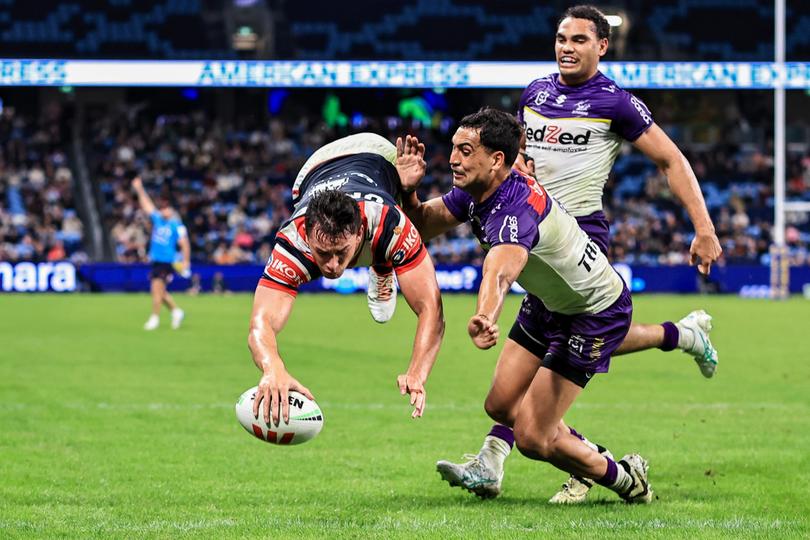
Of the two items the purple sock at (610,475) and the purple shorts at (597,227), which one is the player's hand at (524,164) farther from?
the purple sock at (610,475)

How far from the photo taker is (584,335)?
745 cm

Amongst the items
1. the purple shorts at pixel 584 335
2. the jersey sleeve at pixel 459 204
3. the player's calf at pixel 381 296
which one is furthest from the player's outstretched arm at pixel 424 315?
the player's calf at pixel 381 296

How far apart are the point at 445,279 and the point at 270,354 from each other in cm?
2830

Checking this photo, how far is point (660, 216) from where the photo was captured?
3934cm

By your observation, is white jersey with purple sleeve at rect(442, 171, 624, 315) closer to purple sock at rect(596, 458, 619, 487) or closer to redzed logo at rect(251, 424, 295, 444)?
purple sock at rect(596, 458, 619, 487)

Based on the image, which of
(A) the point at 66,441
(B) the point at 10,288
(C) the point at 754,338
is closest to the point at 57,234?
(B) the point at 10,288

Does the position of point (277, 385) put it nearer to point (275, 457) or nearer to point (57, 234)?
point (275, 457)

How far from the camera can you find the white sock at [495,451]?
7.89 metres

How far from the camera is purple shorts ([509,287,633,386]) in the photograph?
7.46 m

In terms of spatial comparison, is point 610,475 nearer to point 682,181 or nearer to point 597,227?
point 597,227

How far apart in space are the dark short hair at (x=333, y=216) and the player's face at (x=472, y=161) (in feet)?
2.53

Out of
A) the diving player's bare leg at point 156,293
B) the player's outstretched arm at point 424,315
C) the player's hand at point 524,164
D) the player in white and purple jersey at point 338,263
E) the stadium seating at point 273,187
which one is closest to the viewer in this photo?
the player in white and purple jersey at point 338,263

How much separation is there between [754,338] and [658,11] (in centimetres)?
2321

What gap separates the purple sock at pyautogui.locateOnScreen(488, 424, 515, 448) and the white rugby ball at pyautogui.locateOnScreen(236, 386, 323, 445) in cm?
226
